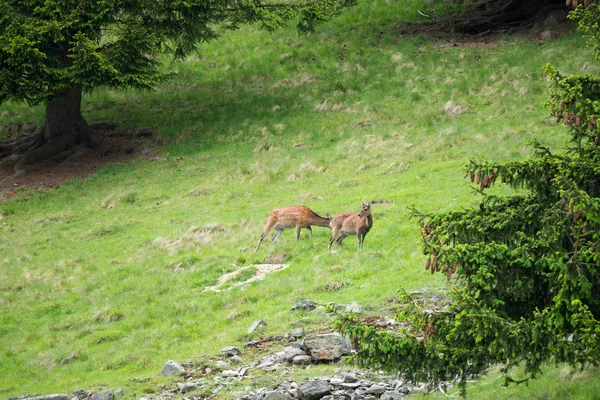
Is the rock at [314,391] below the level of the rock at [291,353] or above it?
above

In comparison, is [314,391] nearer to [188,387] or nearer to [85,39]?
[188,387]

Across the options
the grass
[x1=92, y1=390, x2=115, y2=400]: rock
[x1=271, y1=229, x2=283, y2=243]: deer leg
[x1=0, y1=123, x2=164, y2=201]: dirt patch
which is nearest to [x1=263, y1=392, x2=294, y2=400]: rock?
the grass

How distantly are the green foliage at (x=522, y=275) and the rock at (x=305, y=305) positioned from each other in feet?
22.7

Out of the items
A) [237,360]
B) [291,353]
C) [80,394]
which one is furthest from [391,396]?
[80,394]

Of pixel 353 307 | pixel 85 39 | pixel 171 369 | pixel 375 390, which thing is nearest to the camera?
pixel 375 390

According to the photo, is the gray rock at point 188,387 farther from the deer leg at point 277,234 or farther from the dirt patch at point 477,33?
the dirt patch at point 477,33

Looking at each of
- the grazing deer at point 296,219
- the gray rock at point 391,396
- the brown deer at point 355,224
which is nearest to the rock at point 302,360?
the gray rock at point 391,396

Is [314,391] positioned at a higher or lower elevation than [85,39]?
lower

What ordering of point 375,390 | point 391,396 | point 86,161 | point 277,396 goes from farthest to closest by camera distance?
point 86,161 < point 375,390 < point 277,396 < point 391,396

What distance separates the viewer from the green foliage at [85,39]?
32.2 m

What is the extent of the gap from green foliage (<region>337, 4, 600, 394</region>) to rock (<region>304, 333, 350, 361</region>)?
4.08 meters

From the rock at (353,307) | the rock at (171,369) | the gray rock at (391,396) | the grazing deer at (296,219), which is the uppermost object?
the grazing deer at (296,219)

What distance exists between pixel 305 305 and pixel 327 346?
2.84 metres

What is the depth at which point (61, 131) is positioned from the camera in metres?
36.2
